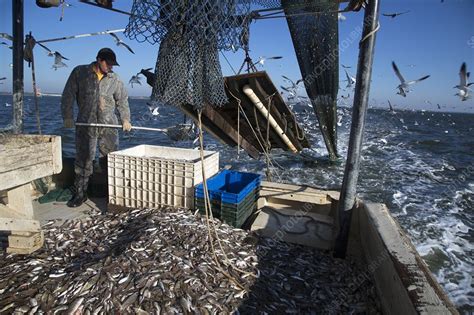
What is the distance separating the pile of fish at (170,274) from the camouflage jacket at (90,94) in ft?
7.16

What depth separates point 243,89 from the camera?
19.1 feet

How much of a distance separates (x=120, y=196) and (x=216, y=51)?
3134 millimetres

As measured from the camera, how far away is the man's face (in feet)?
18.4

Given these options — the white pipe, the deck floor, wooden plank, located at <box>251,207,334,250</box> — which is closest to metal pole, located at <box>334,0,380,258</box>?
wooden plank, located at <box>251,207,334,250</box>

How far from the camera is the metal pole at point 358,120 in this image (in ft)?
12.2

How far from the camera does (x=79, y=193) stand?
5879mm

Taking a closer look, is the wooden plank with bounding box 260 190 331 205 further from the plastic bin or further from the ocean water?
the ocean water

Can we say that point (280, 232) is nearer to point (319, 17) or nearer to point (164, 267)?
point (164, 267)

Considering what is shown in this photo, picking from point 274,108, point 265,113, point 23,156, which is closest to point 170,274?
point 23,156

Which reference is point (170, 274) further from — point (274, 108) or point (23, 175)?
point (274, 108)

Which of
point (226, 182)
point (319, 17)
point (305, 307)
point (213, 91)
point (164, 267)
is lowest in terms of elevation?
point (305, 307)

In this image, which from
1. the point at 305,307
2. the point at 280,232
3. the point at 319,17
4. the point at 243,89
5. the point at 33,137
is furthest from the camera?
the point at 243,89

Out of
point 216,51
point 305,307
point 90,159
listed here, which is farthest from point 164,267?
point 90,159

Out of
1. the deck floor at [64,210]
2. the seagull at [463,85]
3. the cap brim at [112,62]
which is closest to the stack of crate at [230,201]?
the deck floor at [64,210]
